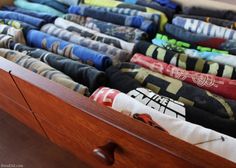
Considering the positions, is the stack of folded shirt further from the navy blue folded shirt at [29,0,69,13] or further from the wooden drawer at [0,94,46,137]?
the wooden drawer at [0,94,46,137]

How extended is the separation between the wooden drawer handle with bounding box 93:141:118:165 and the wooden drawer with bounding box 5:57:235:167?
0.5 inches

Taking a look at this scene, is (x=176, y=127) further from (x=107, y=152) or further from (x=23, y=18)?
(x=23, y=18)

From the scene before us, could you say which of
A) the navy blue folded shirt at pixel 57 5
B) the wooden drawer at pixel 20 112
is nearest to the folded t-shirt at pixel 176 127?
the wooden drawer at pixel 20 112

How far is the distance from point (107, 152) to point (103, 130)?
32 millimetres

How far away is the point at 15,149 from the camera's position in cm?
69

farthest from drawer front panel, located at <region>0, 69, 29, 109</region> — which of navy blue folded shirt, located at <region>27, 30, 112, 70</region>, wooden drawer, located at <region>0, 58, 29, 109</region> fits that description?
navy blue folded shirt, located at <region>27, 30, 112, 70</region>

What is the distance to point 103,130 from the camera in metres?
0.38

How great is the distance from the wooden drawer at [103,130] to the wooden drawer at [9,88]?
0.02m

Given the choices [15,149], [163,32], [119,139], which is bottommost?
[15,149]

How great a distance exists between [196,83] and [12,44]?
46 centimetres

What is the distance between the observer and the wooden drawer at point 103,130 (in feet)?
1.00

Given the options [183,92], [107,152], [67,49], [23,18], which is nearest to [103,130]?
[107,152]

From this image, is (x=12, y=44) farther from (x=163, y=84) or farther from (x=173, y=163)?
(x=173, y=163)

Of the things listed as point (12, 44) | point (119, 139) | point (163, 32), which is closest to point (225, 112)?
point (119, 139)
